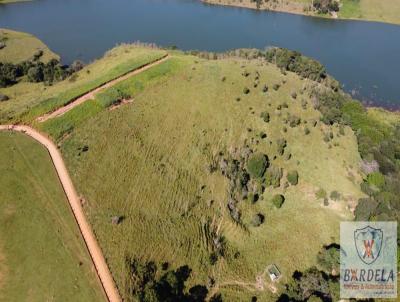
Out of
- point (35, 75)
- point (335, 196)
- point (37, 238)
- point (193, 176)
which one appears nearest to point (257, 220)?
point (193, 176)

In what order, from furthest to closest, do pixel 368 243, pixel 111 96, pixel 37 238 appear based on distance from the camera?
pixel 111 96 → pixel 368 243 → pixel 37 238

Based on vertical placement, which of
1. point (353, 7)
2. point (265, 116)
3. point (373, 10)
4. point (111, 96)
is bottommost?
point (265, 116)

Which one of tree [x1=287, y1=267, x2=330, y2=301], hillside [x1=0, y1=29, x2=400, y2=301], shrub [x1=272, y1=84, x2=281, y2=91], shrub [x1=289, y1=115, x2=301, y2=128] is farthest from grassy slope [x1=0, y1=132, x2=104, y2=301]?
shrub [x1=272, y1=84, x2=281, y2=91]

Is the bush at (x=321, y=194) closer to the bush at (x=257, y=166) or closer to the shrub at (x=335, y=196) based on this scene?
the shrub at (x=335, y=196)

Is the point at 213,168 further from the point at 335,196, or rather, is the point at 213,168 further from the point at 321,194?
the point at 335,196

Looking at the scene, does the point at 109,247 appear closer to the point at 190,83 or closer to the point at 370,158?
the point at 190,83

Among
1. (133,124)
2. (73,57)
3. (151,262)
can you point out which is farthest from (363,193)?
(73,57)
